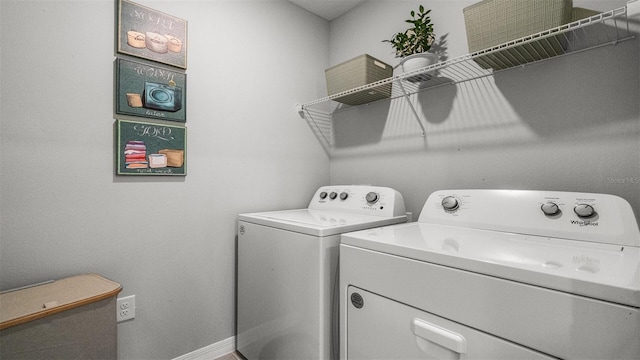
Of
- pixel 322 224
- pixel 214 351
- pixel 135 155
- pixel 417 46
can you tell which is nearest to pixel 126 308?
pixel 214 351

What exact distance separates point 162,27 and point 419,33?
4.21 feet

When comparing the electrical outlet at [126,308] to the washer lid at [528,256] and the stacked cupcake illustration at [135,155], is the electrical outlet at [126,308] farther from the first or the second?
the washer lid at [528,256]

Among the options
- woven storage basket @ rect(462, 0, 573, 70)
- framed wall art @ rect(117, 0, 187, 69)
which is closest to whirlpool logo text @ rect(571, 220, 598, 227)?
woven storage basket @ rect(462, 0, 573, 70)

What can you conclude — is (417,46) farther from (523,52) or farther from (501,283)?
(501,283)

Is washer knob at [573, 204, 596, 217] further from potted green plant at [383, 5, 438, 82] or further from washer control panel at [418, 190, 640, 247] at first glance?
potted green plant at [383, 5, 438, 82]

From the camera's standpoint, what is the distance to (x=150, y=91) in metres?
1.39

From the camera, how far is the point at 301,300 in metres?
1.22

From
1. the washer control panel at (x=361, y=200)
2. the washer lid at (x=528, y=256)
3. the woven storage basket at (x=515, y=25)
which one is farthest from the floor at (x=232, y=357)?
the woven storage basket at (x=515, y=25)

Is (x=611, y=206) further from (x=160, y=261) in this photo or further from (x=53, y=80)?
(x=53, y=80)

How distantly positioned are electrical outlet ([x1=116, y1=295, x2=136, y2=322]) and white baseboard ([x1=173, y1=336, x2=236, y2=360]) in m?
0.37

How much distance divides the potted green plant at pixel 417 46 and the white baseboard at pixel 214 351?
179 centimetres

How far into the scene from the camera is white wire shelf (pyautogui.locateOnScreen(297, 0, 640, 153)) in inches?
Result: 40.9

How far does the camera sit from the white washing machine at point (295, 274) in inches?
45.4

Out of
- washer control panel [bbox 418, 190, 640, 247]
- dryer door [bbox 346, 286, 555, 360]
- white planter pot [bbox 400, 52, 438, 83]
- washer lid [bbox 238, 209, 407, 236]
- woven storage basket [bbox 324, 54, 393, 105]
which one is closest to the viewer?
dryer door [bbox 346, 286, 555, 360]
